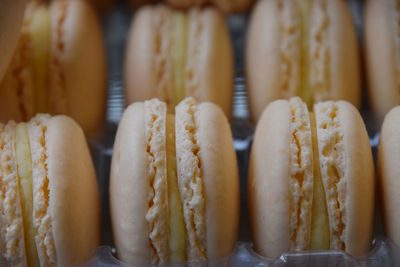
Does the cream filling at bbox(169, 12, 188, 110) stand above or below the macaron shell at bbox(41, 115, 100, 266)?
above

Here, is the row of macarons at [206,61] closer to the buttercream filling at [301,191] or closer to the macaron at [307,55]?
the macaron at [307,55]

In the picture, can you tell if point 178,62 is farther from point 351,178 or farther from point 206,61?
point 351,178

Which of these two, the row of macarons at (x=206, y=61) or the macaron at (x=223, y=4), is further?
the macaron at (x=223, y=4)

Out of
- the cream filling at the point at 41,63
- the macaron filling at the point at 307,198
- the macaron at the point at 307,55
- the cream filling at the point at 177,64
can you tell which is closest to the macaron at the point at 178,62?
the cream filling at the point at 177,64

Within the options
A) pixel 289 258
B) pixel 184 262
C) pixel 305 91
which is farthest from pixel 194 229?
pixel 305 91

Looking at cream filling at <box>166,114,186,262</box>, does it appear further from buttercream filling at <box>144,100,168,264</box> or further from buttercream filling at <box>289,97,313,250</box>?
buttercream filling at <box>289,97,313,250</box>

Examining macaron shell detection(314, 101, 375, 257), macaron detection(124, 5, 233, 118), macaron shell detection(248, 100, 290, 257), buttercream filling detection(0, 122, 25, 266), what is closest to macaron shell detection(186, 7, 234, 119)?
macaron detection(124, 5, 233, 118)

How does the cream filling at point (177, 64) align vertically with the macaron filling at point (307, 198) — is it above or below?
above
